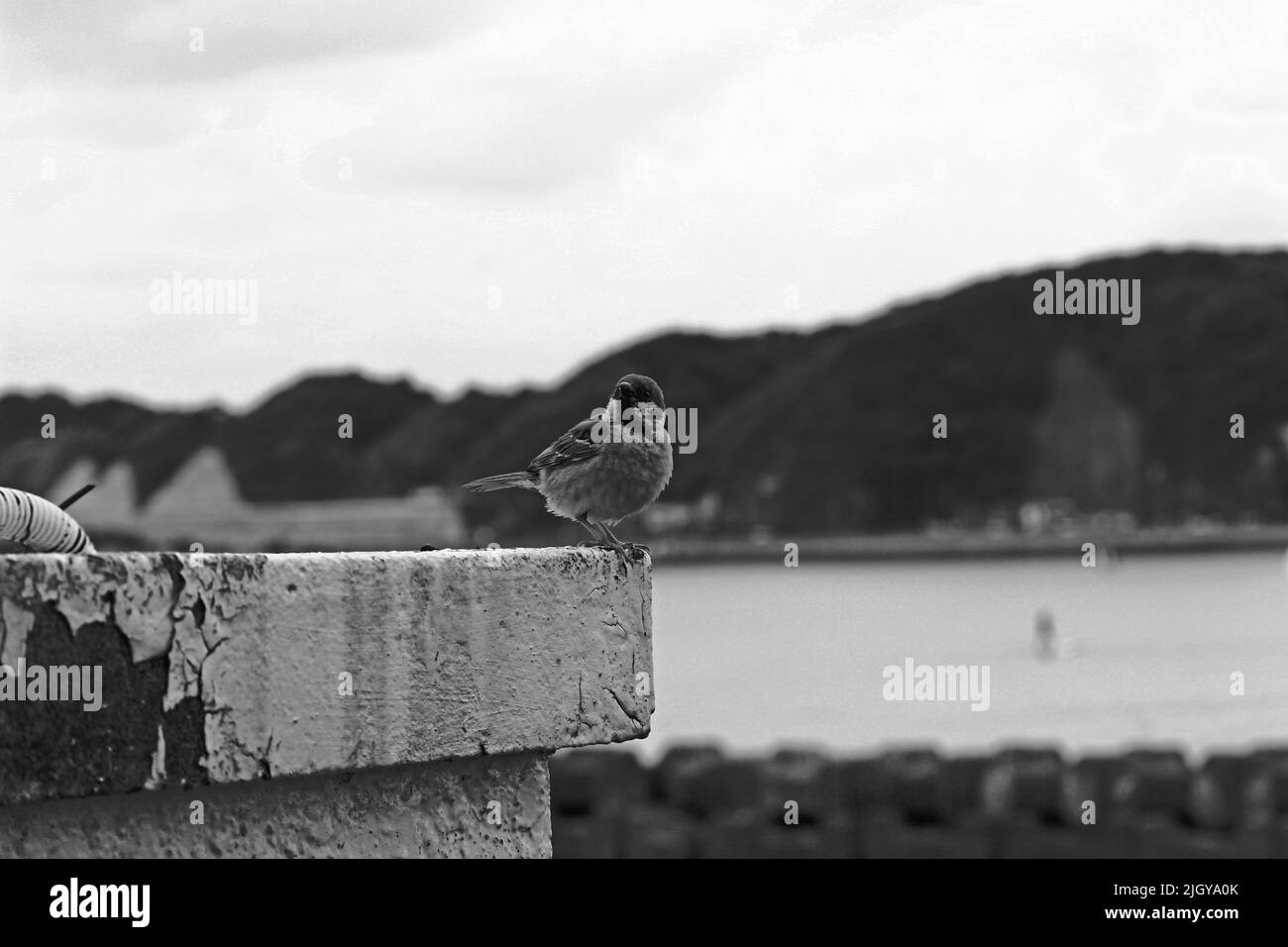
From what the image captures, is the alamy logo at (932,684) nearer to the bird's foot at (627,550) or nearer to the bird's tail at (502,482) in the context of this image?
the bird's tail at (502,482)

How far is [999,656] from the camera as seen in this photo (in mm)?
142125

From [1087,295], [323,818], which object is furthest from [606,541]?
[1087,295]

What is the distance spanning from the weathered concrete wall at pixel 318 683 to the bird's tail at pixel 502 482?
4.63 feet

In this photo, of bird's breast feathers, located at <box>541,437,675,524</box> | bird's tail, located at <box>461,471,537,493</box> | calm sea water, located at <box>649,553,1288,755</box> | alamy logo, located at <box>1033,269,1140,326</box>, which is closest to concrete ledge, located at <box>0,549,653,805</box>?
bird's breast feathers, located at <box>541,437,675,524</box>

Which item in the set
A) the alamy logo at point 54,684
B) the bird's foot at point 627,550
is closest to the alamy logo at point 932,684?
the bird's foot at point 627,550

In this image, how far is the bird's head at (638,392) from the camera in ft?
17.4

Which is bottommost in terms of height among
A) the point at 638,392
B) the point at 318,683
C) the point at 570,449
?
the point at 318,683

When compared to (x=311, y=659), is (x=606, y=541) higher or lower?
higher

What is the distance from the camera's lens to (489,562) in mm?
3689

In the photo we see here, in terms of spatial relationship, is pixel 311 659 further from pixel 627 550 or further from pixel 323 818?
pixel 627 550

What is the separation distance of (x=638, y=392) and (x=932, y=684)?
140m
